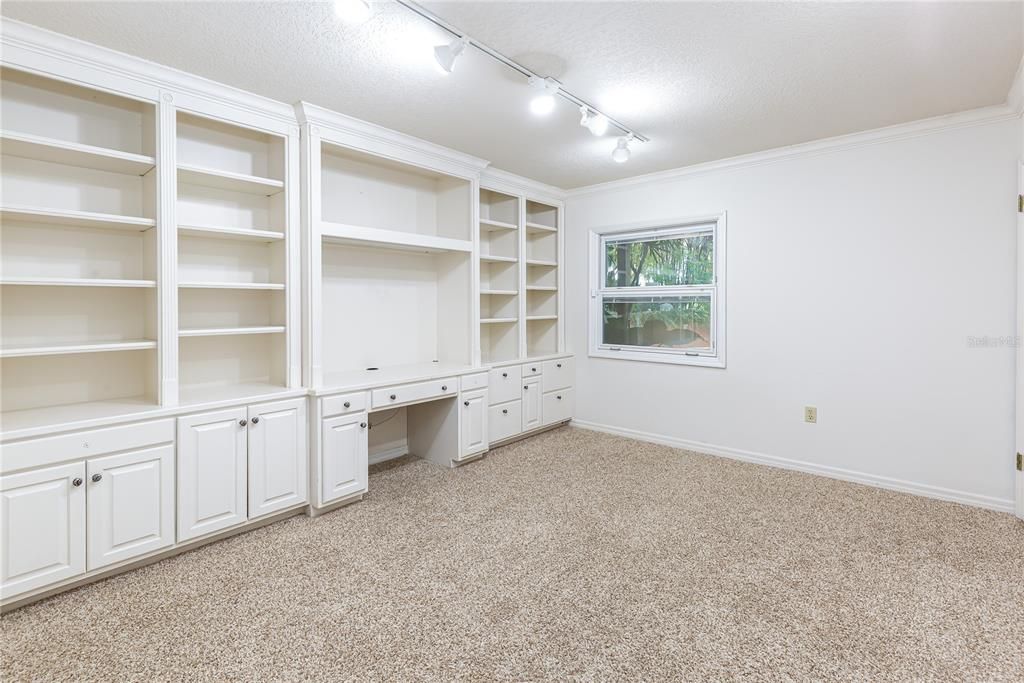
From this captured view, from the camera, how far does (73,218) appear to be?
226 cm

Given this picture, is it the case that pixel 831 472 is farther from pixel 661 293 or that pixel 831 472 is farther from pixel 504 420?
pixel 504 420

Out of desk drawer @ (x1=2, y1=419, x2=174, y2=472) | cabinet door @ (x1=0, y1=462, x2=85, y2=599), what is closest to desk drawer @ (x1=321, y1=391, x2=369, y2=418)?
desk drawer @ (x1=2, y1=419, x2=174, y2=472)

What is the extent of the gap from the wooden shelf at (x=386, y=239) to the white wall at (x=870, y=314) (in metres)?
1.86

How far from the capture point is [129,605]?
2109 mm

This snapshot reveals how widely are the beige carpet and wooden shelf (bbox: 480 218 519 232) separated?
88.0 inches

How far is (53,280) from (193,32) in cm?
122

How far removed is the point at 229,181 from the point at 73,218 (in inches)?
29.5

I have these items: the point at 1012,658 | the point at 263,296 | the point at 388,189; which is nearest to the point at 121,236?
the point at 263,296

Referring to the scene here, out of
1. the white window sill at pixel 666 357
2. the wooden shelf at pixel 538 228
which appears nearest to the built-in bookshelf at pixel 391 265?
the wooden shelf at pixel 538 228

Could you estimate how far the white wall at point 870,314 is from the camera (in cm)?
304

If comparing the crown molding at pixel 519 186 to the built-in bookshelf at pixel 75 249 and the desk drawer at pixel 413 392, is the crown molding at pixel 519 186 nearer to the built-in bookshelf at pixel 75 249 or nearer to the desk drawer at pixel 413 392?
the desk drawer at pixel 413 392

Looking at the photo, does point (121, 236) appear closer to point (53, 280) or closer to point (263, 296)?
point (53, 280)

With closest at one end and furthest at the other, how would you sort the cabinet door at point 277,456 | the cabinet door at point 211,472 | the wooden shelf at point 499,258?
the cabinet door at point 211,472, the cabinet door at point 277,456, the wooden shelf at point 499,258

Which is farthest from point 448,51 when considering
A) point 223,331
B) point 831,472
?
point 831,472
